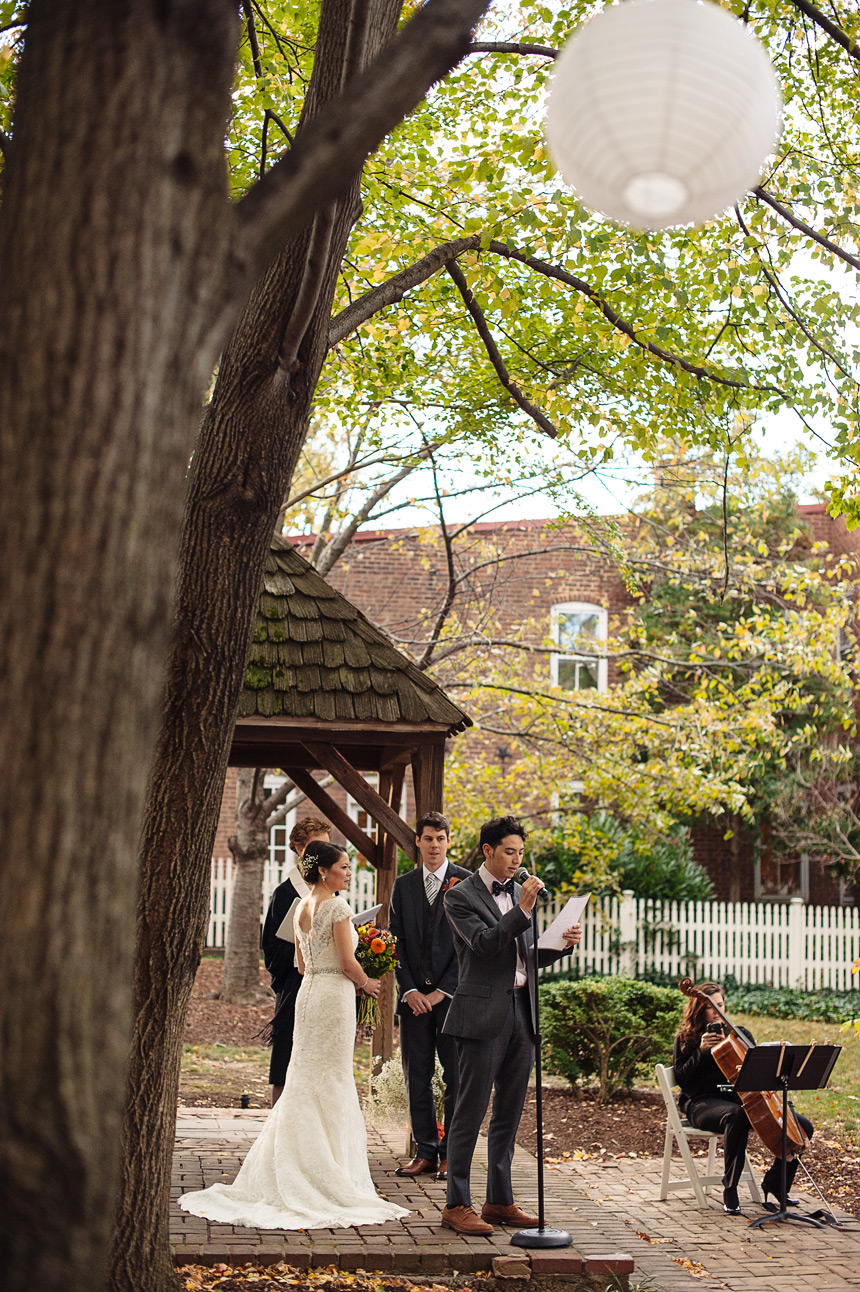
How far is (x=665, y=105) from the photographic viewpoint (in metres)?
3.07

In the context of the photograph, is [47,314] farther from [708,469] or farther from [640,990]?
[708,469]

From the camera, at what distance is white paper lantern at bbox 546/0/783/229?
3039mm

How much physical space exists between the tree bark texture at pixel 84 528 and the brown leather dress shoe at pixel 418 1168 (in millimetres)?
5690

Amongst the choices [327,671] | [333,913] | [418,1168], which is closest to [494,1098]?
[333,913]

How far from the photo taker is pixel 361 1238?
6.00 metres

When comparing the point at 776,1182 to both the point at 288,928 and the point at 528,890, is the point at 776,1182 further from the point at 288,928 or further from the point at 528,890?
the point at 288,928

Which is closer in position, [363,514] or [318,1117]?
[318,1117]

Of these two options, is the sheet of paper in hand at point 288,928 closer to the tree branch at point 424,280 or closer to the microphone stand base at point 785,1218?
the microphone stand base at point 785,1218

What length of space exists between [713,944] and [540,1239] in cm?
1302

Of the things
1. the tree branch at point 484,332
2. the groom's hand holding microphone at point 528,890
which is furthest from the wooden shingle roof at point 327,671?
the groom's hand holding microphone at point 528,890

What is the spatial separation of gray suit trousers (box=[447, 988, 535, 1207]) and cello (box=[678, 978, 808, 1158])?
1615 mm

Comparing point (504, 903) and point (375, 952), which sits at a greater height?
point (504, 903)

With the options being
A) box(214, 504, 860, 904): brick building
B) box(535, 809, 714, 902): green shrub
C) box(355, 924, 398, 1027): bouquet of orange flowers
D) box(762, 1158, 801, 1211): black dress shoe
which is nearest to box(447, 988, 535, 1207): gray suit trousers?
box(355, 924, 398, 1027): bouquet of orange flowers

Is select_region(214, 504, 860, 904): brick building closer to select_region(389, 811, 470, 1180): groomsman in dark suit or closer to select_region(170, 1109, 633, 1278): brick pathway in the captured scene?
select_region(389, 811, 470, 1180): groomsman in dark suit
